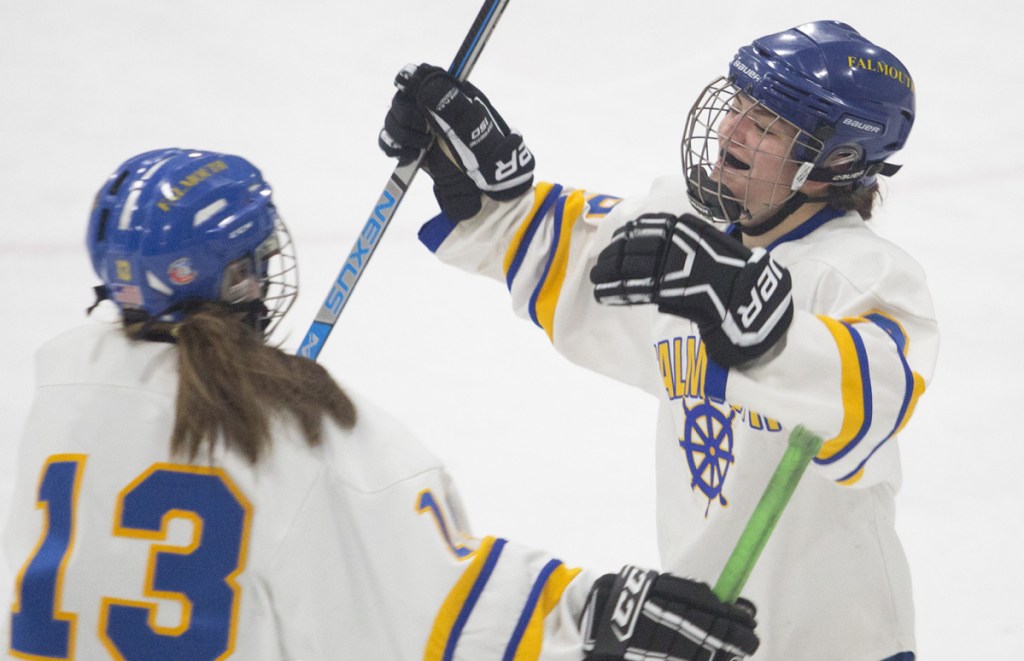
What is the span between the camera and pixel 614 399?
3691mm

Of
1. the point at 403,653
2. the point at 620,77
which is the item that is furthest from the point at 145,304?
the point at 620,77

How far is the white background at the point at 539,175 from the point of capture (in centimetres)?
325

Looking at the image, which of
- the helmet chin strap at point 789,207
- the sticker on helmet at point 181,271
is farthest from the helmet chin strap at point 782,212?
the sticker on helmet at point 181,271

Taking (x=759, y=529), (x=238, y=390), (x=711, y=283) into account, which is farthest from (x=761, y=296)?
(x=238, y=390)

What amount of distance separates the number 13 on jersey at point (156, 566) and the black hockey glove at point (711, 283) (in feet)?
1.95

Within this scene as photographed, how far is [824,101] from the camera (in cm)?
194

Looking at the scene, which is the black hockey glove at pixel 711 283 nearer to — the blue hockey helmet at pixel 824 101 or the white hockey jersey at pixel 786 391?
the white hockey jersey at pixel 786 391

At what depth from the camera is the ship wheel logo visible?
2.01m

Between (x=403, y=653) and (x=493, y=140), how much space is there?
104 centimetres

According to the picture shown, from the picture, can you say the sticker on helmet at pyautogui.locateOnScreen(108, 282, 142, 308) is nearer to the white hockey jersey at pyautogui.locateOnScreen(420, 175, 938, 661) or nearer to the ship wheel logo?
the white hockey jersey at pyautogui.locateOnScreen(420, 175, 938, 661)

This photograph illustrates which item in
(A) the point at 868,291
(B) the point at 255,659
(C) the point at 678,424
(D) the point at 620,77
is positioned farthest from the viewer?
(D) the point at 620,77

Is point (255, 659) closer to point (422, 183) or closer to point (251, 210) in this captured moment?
point (251, 210)

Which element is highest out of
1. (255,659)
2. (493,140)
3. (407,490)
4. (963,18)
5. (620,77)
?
(963,18)

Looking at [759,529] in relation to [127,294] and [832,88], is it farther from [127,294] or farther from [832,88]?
[127,294]
